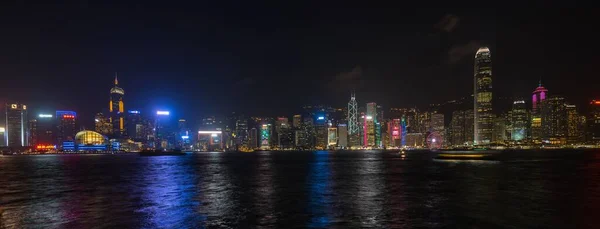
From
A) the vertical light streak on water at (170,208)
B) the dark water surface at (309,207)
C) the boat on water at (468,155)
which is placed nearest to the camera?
the vertical light streak on water at (170,208)

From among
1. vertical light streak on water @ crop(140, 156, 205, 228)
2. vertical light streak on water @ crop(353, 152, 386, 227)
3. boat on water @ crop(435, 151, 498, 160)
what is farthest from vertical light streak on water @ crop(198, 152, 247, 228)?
boat on water @ crop(435, 151, 498, 160)

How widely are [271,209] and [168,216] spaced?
7.13 m

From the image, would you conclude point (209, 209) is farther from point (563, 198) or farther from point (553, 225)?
point (563, 198)

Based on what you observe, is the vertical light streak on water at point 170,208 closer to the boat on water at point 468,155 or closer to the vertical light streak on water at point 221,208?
the vertical light streak on water at point 221,208

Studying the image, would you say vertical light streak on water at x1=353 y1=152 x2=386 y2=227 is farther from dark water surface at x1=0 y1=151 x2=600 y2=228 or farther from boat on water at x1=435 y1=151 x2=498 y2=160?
boat on water at x1=435 y1=151 x2=498 y2=160

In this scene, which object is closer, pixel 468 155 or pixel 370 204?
pixel 370 204

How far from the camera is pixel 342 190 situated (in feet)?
139

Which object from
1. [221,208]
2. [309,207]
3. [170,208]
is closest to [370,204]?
[309,207]

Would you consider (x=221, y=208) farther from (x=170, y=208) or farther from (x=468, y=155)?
(x=468, y=155)

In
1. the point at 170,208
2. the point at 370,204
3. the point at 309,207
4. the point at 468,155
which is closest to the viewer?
the point at 170,208

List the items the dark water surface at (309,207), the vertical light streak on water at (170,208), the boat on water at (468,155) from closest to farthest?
the vertical light streak on water at (170,208) < the dark water surface at (309,207) < the boat on water at (468,155)

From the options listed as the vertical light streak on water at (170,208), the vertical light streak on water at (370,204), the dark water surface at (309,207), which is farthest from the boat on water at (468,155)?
the vertical light streak on water at (170,208)

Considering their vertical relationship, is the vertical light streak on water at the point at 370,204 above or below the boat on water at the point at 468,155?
above

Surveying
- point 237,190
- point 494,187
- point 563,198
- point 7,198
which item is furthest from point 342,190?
point 7,198
